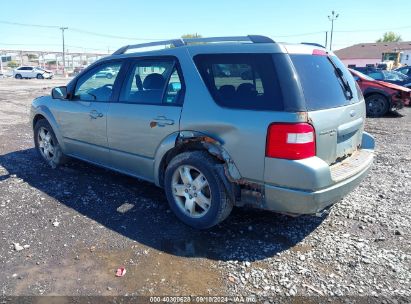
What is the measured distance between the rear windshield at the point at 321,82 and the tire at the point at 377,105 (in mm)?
8683

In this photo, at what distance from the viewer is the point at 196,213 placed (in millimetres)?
3645

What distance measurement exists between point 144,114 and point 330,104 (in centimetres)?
197

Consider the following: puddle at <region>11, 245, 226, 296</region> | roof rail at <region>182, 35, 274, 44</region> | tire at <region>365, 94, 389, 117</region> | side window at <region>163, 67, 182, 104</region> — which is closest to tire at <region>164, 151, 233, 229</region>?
puddle at <region>11, 245, 226, 296</region>

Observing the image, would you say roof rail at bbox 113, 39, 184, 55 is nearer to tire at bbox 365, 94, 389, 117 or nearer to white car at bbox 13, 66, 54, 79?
tire at bbox 365, 94, 389, 117

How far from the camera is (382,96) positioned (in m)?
11.3

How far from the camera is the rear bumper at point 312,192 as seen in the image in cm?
293

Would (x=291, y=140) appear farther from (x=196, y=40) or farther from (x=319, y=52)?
(x=196, y=40)

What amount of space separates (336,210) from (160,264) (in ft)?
7.35

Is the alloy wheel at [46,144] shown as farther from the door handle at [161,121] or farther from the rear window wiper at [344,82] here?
the rear window wiper at [344,82]

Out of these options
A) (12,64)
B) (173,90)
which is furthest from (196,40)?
(12,64)

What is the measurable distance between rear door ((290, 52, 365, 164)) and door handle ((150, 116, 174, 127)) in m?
1.39

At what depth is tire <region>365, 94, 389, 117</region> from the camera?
37.1 feet

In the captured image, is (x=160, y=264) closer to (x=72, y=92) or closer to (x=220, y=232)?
(x=220, y=232)

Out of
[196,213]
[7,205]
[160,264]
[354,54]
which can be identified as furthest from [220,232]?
[354,54]
